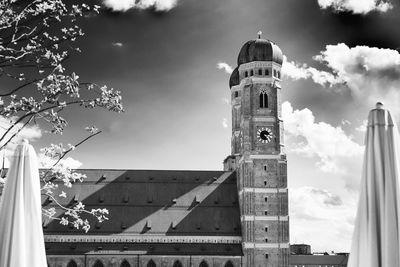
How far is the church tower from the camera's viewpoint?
233ft

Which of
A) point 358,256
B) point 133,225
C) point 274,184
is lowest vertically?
point 358,256

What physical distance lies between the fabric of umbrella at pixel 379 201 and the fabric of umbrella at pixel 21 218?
5.95 m

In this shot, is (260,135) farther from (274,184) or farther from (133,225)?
(133,225)

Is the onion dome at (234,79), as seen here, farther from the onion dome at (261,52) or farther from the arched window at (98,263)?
the arched window at (98,263)

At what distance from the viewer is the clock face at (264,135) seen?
7388cm

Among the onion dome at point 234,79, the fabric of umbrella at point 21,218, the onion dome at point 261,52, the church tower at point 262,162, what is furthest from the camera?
the onion dome at point 234,79

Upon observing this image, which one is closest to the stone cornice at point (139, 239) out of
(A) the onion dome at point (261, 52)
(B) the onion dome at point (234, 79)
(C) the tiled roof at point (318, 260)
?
(A) the onion dome at point (261, 52)

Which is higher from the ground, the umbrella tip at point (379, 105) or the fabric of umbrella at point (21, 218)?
the umbrella tip at point (379, 105)

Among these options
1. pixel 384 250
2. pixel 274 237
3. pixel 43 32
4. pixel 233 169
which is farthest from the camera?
pixel 233 169

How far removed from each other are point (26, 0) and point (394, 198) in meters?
10.7

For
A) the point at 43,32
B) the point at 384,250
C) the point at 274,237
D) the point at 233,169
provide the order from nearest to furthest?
1. the point at 384,250
2. the point at 43,32
3. the point at 274,237
4. the point at 233,169

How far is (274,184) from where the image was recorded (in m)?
72.3

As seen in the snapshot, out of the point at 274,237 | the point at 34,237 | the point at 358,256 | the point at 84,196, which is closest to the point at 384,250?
the point at 358,256

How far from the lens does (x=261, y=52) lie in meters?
76.5
